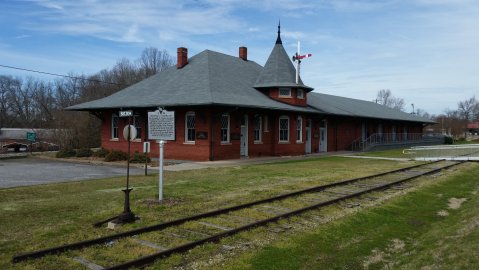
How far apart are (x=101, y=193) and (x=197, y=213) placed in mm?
3973

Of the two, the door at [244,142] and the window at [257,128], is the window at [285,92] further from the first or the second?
the door at [244,142]

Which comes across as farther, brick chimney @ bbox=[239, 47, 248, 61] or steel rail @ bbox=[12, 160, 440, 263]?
brick chimney @ bbox=[239, 47, 248, 61]

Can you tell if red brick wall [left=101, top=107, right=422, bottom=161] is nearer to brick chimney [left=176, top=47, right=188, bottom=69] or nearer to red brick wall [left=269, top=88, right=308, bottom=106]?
red brick wall [left=269, top=88, right=308, bottom=106]

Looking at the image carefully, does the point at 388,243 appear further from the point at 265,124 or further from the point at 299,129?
the point at 299,129

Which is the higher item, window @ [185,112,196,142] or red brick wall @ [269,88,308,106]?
red brick wall @ [269,88,308,106]

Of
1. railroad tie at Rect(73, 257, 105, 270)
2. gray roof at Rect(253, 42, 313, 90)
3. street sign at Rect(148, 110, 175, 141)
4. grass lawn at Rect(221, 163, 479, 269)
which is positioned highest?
gray roof at Rect(253, 42, 313, 90)

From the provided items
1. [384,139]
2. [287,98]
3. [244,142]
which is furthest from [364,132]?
[244,142]

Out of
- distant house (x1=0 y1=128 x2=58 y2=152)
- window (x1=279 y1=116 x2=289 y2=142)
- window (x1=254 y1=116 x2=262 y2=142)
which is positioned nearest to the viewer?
window (x1=254 y1=116 x2=262 y2=142)

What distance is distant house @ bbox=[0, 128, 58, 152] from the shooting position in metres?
37.7

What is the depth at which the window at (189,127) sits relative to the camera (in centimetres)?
2414

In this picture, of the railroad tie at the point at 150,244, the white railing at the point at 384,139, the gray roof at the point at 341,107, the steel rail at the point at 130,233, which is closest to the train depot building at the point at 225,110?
the gray roof at the point at 341,107

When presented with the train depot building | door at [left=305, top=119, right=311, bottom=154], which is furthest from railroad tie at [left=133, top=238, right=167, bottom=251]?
door at [left=305, top=119, right=311, bottom=154]

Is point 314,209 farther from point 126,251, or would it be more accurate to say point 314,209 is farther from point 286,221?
point 126,251

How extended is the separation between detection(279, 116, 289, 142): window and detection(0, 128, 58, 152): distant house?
19647mm
